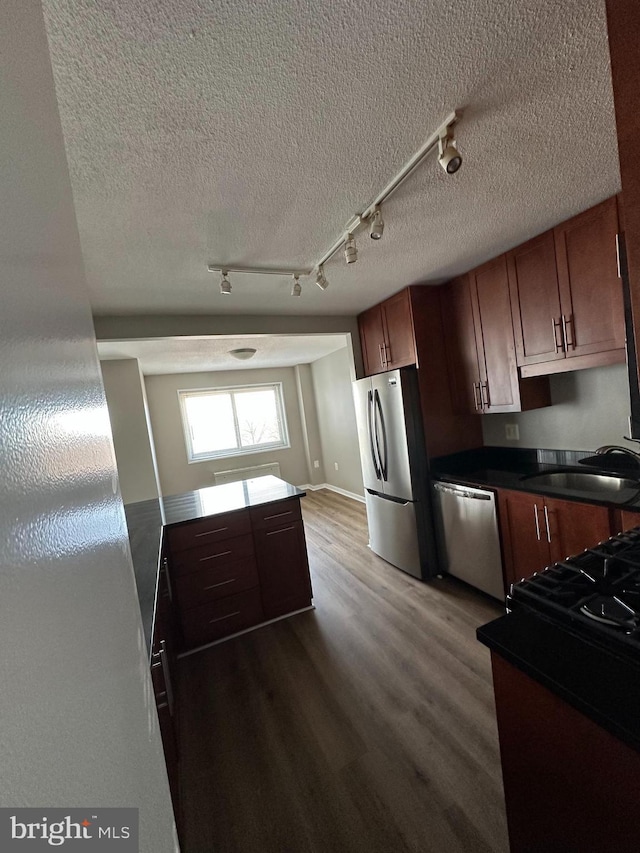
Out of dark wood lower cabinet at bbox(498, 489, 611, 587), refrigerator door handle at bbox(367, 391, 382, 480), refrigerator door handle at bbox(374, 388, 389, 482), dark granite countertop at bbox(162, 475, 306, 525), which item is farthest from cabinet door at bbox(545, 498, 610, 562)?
dark granite countertop at bbox(162, 475, 306, 525)

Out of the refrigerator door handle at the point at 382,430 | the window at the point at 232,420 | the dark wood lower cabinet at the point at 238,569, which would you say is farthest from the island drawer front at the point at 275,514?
the window at the point at 232,420

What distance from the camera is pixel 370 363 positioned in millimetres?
3361

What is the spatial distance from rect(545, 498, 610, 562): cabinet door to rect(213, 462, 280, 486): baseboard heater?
14.7 ft

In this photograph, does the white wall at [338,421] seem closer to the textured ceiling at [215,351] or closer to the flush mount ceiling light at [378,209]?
the textured ceiling at [215,351]

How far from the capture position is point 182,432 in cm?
573

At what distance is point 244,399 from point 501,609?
492 centimetres

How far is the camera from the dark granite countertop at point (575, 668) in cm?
64

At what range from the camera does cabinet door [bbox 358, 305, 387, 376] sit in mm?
3143

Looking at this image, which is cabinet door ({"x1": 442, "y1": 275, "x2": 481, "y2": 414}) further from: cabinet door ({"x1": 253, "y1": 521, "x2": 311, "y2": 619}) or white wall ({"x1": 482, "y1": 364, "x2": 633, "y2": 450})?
cabinet door ({"x1": 253, "y1": 521, "x2": 311, "y2": 619})

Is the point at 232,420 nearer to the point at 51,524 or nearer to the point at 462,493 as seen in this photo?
the point at 462,493

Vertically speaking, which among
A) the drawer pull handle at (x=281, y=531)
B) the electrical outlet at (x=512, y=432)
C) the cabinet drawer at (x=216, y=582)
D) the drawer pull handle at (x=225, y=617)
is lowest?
the drawer pull handle at (x=225, y=617)

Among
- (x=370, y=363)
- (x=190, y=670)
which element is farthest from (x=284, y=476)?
(x=190, y=670)

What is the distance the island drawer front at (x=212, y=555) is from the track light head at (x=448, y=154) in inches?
88.9

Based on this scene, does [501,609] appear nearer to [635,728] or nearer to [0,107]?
[635,728]
